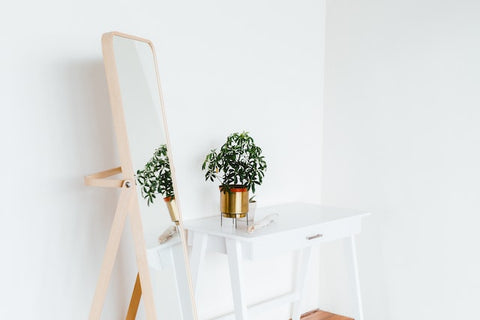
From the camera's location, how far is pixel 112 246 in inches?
61.4

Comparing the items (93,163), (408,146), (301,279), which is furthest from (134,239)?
(408,146)

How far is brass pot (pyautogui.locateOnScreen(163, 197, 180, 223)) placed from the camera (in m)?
1.82

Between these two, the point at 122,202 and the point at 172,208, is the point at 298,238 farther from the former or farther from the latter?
the point at 122,202

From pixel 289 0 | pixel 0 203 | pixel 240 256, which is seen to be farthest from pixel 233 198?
pixel 289 0

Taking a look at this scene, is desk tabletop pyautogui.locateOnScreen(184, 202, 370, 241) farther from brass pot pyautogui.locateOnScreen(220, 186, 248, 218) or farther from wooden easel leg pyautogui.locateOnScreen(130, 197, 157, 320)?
wooden easel leg pyautogui.locateOnScreen(130, 197, 157, 320)

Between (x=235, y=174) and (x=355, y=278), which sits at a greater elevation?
(x=235, y=174)

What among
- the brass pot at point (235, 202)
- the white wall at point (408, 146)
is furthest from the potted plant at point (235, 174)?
the white wall at point (408, 146)

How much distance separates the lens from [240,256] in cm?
200

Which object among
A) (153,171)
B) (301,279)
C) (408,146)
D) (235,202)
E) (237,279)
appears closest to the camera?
(153,171)

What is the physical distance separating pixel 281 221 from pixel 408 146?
843 mm

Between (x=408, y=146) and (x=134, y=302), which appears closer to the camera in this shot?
(x=134, y=302)

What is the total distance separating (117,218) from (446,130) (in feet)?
5.62

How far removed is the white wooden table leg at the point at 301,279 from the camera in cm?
279

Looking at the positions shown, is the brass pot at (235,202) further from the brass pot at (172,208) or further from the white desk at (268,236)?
the brass pot at (172,208)
